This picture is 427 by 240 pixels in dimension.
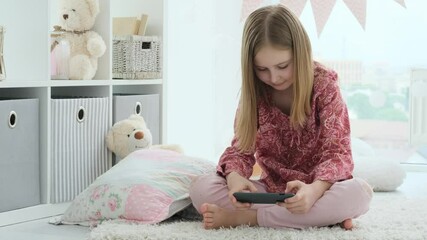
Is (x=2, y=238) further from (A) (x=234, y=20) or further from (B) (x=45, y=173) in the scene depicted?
(A) (x=234, y=20)

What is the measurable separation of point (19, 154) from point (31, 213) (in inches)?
6.3

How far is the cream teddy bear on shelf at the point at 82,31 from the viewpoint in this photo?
2.29m

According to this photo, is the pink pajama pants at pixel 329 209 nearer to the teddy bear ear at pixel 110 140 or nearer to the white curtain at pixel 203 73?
the teddy bear ear at pixel 110 140

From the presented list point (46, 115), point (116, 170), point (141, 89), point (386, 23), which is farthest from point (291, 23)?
point (386, 23)

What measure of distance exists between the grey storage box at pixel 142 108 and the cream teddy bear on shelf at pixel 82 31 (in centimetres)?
14

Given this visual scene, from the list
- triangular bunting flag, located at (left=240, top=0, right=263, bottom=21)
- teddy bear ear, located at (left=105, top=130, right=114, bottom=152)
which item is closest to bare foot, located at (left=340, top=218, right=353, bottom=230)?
teddy bear ear, located at (left=105, top=130, right=114, bottom=152)

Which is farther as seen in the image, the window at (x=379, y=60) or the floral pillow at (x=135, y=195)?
the window at (x=379, y=60)

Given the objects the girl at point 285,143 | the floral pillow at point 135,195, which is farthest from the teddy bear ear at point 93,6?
the girl at point 285,143

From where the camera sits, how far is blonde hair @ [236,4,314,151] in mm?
1754

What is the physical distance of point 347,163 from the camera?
5.73 feet

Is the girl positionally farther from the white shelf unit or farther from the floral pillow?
the white shelf unit

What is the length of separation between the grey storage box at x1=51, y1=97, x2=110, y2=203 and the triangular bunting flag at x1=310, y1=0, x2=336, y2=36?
1084 millimetres

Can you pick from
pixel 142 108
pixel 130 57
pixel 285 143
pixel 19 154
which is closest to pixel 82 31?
pixel 130 57

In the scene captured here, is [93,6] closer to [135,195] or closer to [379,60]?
[135,195]
